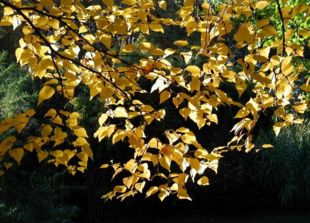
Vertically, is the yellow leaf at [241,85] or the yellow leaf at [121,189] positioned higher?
the yellow leaf at [241,85]

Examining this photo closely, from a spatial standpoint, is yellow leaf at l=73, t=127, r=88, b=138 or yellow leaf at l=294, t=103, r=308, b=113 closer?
yellow leaf at l=73, t=127, r=88, b=138

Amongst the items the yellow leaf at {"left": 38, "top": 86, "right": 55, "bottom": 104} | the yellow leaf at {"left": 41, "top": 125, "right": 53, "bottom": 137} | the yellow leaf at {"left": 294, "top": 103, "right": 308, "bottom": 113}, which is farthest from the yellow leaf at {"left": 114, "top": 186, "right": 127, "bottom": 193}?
the yellow leaf at {"left": 294, "top": 103, "right": 308, "bottom": 113}

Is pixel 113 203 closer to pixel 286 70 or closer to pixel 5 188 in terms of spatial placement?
pixel 5 188

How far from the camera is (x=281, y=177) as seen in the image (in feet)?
25.3

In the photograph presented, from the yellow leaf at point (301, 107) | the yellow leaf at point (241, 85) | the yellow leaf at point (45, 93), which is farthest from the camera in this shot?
the yellow leaf at point (301, 107)

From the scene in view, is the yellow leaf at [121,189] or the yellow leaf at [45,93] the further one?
the yellow leaf at [121,189]

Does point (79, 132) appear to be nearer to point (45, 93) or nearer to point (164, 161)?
point (45, 93)

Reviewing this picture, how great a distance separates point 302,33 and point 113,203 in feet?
20.4

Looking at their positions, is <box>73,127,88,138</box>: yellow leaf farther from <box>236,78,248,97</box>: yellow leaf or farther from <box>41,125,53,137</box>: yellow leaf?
<box>236,78,248,97</box>: yellow leaf

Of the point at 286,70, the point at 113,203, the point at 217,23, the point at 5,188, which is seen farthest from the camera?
the point at 113,203

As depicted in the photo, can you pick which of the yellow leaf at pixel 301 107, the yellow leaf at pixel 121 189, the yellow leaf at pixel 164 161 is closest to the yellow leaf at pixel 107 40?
the yellow leaf at pixel 164 161

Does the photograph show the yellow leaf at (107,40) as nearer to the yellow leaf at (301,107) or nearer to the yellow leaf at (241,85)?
the yellow leaf at (241,85)

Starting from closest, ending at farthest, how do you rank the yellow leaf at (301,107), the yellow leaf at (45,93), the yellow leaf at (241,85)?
the yellow leaf at (45,93) → the yellow leaf at (241,85) → the yellow leaf at (301,107)

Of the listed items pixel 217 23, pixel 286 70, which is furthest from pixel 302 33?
pixel 217 23
